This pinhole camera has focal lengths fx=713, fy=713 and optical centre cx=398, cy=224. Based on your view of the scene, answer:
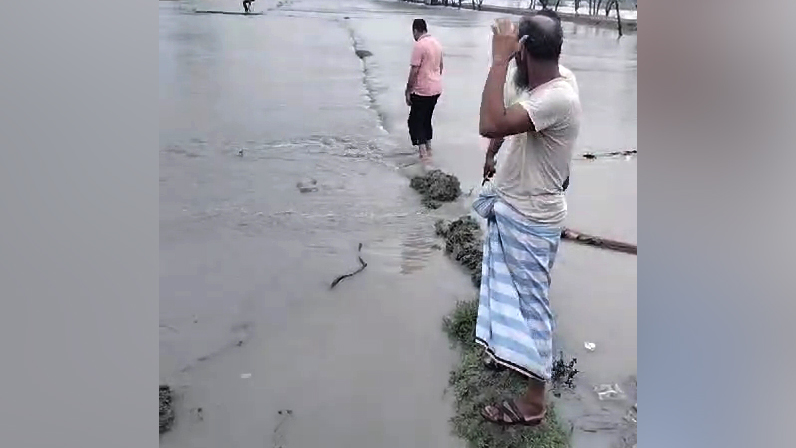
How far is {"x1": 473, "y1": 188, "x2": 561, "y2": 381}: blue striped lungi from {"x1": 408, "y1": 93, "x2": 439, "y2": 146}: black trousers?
335 millimetres

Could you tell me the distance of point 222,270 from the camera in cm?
224

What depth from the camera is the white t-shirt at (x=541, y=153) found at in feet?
7.59

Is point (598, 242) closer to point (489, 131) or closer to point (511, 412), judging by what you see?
point (489, 131)

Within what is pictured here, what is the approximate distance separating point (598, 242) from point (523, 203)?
1.02 ft

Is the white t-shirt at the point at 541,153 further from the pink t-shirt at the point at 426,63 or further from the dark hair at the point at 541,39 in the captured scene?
the pink t-shirt at the point at 426,63

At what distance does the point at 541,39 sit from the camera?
233cm

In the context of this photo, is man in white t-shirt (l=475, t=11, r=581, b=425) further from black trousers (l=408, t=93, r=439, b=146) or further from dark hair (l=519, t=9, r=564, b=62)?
black trousers (l=408, t=93, r=439, b=146)

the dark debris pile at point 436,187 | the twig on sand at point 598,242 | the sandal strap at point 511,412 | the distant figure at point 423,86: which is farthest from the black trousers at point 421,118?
the sandal strap at point 511,412

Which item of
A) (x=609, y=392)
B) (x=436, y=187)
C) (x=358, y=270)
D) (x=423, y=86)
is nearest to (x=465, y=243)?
(x=436, y=187)

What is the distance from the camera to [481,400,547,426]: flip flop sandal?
230cm

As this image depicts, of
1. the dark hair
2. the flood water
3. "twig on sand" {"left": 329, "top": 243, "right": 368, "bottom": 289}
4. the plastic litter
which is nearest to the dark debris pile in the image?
the flood water
